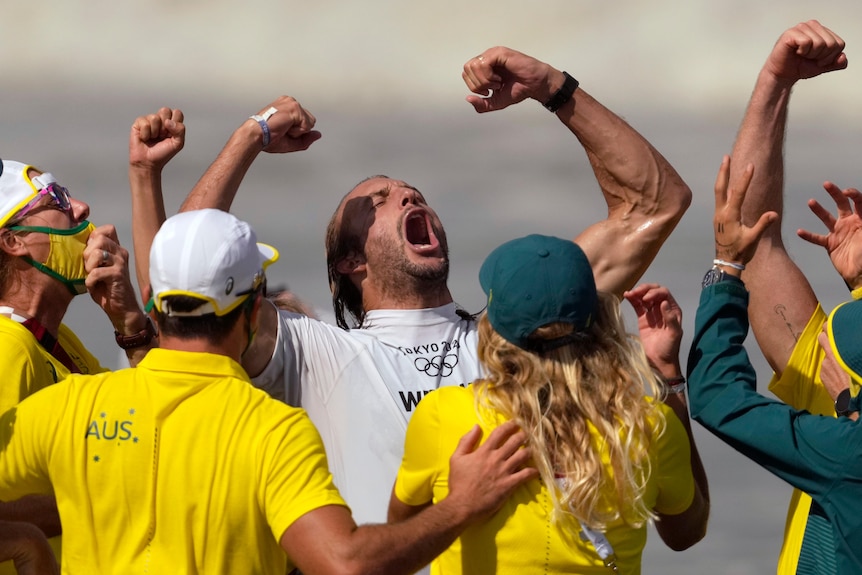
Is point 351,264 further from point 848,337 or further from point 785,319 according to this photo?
point 848,337

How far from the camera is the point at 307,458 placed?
3.61 m

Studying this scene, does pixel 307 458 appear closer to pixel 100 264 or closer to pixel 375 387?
pixel 375 387

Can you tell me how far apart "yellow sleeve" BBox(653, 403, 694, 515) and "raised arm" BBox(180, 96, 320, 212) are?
2.44 m

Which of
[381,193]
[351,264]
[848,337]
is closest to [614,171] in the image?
[381,193]

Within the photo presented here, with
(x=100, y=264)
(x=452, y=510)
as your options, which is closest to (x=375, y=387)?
(x=100, y=264)

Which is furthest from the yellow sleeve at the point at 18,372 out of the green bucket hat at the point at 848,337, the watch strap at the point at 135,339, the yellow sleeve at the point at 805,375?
the yellow sleeve at the point at 805,375

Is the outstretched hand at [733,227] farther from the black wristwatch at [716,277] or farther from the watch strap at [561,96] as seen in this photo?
the watch strap at [561,96]

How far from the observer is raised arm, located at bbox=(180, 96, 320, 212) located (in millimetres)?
5676

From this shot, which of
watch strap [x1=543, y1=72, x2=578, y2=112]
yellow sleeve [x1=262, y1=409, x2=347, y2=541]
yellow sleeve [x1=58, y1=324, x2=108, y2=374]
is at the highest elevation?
watch strap [x1=543, y1=72, x2=578, y2=112]

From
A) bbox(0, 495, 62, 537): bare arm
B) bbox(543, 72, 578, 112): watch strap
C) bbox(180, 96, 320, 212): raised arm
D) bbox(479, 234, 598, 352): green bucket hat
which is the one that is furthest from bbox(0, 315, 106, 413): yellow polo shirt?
bbox(543, 72, 578, 112): watch strap

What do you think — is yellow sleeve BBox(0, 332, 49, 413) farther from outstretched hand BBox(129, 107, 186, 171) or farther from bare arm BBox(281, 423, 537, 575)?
bare arm BBox(281, 423, 537, 575)

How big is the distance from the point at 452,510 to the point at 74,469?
3.61 ft

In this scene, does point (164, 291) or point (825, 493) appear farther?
point (825, 493)

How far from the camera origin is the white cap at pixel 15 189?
5.41 meters
